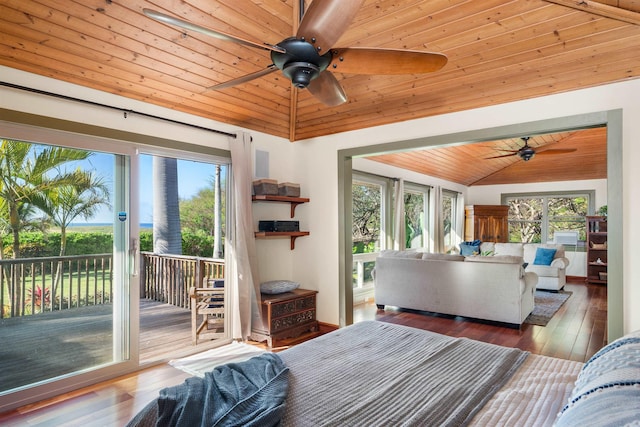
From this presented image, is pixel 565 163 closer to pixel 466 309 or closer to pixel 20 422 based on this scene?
pixel 466 309

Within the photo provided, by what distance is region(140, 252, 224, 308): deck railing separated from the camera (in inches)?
189

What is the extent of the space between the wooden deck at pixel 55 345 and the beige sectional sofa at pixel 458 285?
3.12 meters

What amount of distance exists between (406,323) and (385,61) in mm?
3744

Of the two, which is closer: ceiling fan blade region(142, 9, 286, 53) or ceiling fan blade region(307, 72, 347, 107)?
ceiling fan blade region(142, 9, 286, 53)

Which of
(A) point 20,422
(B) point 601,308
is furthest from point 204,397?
(B) point 601,308

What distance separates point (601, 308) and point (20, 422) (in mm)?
6950

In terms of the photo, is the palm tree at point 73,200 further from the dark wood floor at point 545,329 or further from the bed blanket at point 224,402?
the dark wood floor at point 545,329

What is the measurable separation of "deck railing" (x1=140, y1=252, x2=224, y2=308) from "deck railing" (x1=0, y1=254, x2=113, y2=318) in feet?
5.05

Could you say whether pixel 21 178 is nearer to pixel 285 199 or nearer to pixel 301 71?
pixel 301 71

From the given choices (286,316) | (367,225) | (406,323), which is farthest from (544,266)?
(286,316)

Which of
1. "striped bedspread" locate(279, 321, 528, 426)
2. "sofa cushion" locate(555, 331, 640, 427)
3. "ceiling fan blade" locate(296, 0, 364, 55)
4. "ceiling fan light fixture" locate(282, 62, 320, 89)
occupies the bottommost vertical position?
"striped bedspread" locate(279, 321, 528, 426)

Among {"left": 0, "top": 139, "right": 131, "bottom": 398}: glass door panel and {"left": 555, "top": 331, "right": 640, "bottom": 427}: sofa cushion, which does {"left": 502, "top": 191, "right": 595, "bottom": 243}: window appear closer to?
{"left": 555, "top": 331, "right": 640, "bottom": 427}: sofa cushion

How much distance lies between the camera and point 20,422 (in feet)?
8.07

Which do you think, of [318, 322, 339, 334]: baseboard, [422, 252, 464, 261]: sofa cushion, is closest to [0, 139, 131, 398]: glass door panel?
[318, 322, 339, 334]: baseboard
